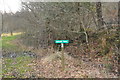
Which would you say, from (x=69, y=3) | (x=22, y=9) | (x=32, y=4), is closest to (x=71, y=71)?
(x=69, y=3)

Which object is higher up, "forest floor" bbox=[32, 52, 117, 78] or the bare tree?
the bare tree

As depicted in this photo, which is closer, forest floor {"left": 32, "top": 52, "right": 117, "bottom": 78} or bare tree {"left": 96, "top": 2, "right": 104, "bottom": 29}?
A: forest floor {"left": 32, "top": 52, "right": 117, "bottom": 78}

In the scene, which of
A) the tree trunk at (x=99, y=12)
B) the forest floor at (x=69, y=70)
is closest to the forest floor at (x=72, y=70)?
the forest floor at (x=69, y=70)

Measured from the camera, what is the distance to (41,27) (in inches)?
346

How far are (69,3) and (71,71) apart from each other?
4059 millimetres

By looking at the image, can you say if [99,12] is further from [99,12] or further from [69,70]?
[69,70]

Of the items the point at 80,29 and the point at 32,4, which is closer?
the point at 80,29

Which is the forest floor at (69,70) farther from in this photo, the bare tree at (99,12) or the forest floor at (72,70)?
the bare tree at (99,12)

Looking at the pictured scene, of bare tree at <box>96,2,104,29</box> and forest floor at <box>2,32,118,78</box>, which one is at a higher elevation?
bare tree at <box>96,2,104,29</box>

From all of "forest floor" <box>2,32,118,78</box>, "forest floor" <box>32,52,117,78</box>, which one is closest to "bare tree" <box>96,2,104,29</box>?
"forest floor" <box>2,32,118,78</box>

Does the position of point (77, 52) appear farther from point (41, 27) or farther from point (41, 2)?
point (41, 2)

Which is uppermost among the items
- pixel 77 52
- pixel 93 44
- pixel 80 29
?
pixel 80 29

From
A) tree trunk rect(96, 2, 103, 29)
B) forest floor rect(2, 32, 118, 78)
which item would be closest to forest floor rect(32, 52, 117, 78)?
forest floor rect(2, 32, 118, 78)

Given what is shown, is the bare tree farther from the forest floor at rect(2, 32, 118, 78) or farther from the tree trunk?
the forest floor at rect(2, 32, 118, 78)
